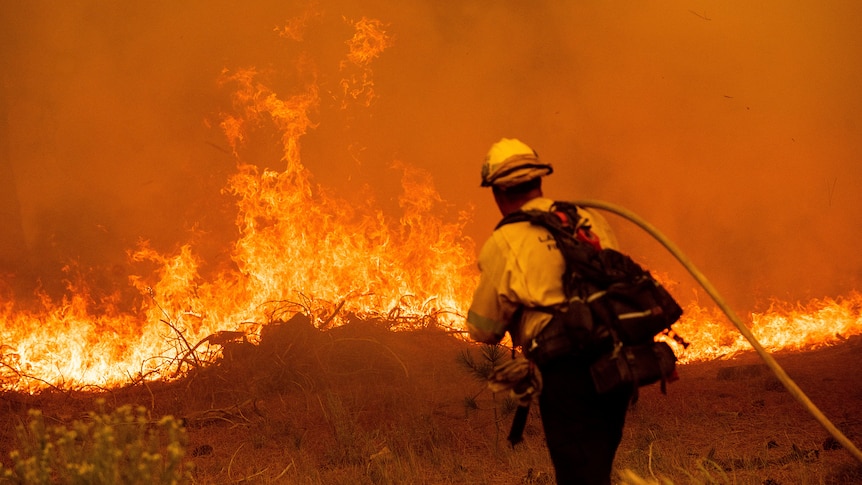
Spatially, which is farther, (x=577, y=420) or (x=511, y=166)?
(x=511, y=166)

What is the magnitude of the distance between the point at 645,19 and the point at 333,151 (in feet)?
16.2

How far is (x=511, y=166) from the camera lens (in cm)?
321

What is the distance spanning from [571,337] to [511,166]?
0.73 m

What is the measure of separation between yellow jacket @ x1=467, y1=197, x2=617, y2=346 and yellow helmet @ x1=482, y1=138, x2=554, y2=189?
20cm

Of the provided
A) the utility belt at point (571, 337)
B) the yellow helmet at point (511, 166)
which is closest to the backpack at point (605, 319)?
the utility belt at point (571, 337)

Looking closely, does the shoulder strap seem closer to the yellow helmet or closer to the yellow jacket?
the yellow jacket

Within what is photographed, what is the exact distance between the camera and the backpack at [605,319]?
2.92 meters

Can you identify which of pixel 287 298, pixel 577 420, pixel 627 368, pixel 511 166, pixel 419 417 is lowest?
pixel 577 420

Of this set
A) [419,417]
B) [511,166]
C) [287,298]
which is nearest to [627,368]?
[511,166]

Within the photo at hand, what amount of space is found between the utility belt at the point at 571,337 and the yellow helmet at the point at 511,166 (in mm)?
541

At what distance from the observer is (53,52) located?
11789 mm

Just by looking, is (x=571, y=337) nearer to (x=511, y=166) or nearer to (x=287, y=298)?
(x=511, y=166)

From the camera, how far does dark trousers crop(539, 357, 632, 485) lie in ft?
9.92

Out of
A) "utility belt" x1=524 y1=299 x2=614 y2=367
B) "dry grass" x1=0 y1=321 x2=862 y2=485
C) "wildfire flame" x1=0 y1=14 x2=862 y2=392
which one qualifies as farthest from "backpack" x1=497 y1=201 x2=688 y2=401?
"wildfire flame" x1=0 y1=14 x2=862 y2=392
